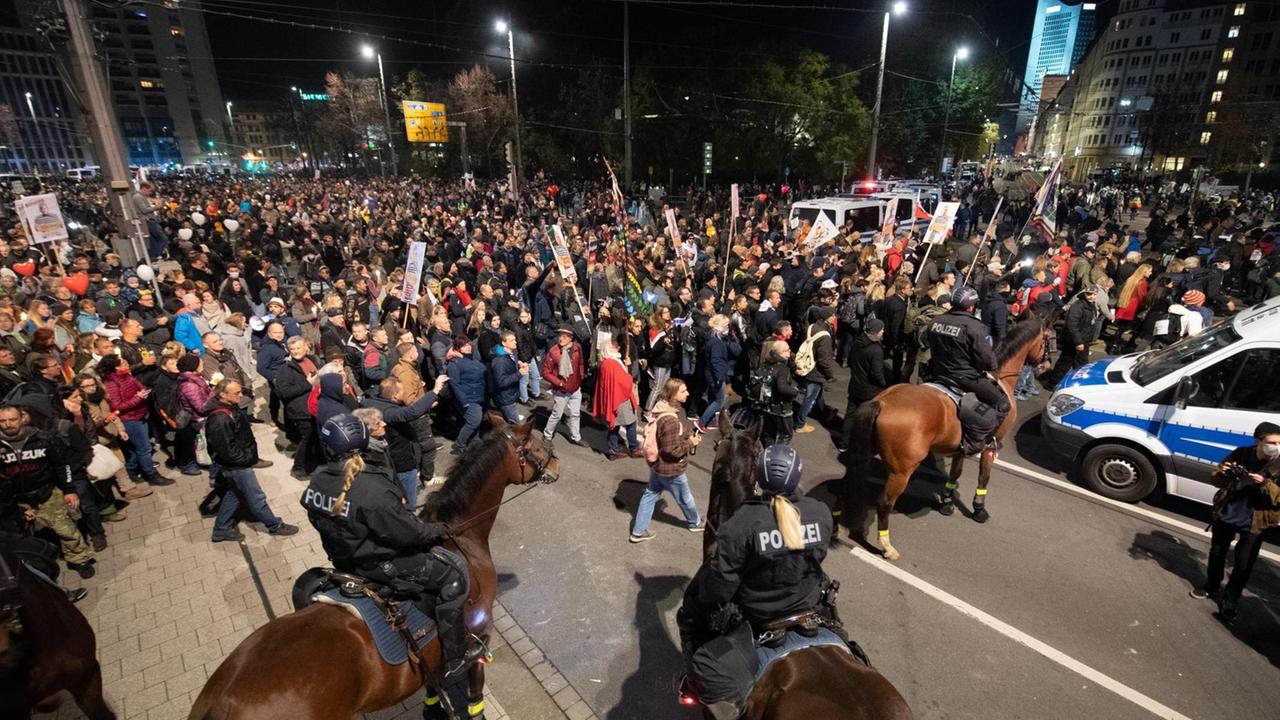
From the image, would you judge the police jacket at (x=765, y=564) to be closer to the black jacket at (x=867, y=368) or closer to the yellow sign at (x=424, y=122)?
the black jacket at (x=867, y=368)

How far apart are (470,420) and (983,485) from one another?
617 centimetres

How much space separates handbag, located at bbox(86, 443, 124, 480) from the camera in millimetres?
6215

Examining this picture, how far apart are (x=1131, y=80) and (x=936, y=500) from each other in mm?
131163

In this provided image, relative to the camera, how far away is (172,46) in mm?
125562

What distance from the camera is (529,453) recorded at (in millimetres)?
4887

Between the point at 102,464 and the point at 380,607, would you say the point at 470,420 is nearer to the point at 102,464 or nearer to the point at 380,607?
the point at 102,464

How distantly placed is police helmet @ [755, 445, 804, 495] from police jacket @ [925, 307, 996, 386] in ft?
13.7

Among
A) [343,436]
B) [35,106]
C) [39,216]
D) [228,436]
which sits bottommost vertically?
[228,436]

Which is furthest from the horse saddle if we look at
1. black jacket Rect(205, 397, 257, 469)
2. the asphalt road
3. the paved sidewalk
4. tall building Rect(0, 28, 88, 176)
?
tall building Rect(0, 28, 88, 176)

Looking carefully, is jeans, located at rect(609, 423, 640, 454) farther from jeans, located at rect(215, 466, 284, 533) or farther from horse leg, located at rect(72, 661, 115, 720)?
horse leg, located at rect(72, 661, 115, 720)

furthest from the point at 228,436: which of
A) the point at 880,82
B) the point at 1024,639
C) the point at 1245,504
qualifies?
the point at 880,82

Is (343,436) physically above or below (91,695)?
above

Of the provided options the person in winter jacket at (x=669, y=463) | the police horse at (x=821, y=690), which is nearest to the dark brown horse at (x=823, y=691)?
the police horse at (x=821, y=690)

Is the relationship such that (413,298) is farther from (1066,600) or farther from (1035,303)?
(1035,303)
